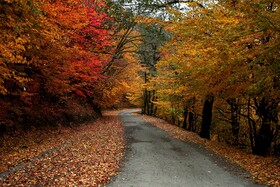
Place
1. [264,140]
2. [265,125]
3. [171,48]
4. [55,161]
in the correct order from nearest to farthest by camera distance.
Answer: [55,161]
[265,125]
[264,140]
[171,48]

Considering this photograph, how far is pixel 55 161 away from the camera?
8.32 metres

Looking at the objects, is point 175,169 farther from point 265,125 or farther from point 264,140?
point 264,140

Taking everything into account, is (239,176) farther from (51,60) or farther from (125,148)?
(51,60)

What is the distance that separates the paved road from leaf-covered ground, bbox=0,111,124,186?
2.19 ft

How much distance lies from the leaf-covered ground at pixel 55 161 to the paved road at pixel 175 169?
67cm

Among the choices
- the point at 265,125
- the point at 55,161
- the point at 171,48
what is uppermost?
the point at 171,48

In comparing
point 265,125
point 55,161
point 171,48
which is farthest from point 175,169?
point 171,48

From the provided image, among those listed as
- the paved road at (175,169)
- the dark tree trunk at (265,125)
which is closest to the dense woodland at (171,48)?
the dark tree trunk at (265,125)

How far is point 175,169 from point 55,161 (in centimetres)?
431

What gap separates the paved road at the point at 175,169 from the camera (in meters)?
6.79

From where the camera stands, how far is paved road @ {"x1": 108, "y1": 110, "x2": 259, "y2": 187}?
6793 millimetres

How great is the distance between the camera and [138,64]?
29359mm

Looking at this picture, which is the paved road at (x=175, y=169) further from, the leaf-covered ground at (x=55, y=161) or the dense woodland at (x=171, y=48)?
the dense woodland at (x=171, y=48)

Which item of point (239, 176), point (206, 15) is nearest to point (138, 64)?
point (206, 15)
